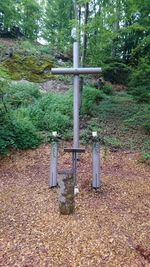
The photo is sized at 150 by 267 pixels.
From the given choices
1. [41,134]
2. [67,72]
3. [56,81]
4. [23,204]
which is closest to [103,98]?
[56,81]

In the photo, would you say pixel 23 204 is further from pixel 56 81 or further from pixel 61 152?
pixel 56 81

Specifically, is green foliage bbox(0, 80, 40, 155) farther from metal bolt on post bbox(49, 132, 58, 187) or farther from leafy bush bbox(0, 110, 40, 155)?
metal bolt on post bbox(49, 132, 58, 187)

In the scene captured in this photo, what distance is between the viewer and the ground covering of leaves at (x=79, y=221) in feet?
9.75

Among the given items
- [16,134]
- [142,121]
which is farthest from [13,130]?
[142,121]

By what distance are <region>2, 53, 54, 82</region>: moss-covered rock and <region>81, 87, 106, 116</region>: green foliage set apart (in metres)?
2.63

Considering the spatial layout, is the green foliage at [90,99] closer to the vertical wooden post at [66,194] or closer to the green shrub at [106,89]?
the green shrub at [106,89]

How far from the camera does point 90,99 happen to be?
9.66 m

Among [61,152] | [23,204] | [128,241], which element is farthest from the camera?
[61,152]

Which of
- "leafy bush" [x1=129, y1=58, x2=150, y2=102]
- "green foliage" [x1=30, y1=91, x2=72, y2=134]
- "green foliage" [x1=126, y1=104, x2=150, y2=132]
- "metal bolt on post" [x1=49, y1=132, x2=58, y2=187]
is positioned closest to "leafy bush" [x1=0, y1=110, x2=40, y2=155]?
"green foliage" [x1=30, y1=91, x2=72, y2=134]

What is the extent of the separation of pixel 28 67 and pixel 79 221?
9.52 m

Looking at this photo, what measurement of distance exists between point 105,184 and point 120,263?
2.20 m

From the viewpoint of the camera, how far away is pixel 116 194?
15.2ft

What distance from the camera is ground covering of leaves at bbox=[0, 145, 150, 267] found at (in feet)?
9.75

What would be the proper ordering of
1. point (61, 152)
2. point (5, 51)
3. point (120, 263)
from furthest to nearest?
1. point (5, 51)
2. point (61, 152)
3. point (120, 263)
